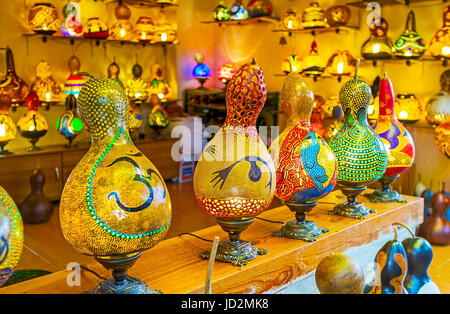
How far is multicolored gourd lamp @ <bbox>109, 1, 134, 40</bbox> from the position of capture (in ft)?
15.1

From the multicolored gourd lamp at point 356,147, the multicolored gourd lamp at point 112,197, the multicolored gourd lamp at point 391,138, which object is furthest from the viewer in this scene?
the multicolored gourd lamp at point 391,138

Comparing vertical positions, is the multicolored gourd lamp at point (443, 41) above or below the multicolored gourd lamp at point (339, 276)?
above

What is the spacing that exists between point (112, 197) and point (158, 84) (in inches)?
168

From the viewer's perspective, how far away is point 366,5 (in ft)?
13.5

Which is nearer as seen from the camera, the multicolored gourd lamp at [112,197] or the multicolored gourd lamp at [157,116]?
the multicolored gourd lamp at [112,197]

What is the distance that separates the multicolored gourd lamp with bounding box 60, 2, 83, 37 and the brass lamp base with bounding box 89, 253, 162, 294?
3.69 metres

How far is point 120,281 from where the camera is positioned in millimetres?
920

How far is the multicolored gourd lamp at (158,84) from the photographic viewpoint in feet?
16.4

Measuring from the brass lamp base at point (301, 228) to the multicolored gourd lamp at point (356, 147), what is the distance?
187 millimetres

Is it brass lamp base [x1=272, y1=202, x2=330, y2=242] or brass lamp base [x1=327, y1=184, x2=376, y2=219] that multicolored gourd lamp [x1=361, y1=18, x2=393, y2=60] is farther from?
brass lamp base [x1=272, y1=202, x2=330, y2=242]

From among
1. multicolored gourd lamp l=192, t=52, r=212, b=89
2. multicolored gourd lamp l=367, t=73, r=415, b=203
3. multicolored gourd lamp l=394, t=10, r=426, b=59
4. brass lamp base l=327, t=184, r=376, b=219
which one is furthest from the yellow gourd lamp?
multicolored gourd lamp l=192, t=52, r=212, b=89

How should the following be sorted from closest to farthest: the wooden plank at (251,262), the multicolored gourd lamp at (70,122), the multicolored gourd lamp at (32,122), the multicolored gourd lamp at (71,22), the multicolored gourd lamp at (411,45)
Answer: the wooden plank at (251,262) → the multicolored gourd lamp at (411,45) → the multicolored gourd lamp at (32,122) → the multicolored gourd lamp at (70,122) → the multicolored gourd lamp at (71,22)

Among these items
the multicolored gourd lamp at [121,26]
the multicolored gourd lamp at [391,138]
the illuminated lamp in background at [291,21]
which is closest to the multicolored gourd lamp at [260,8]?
the illuminated lamp in background at [291,21]

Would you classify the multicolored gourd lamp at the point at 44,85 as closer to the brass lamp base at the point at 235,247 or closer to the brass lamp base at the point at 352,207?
the brass lamp base at the point at 352,207
